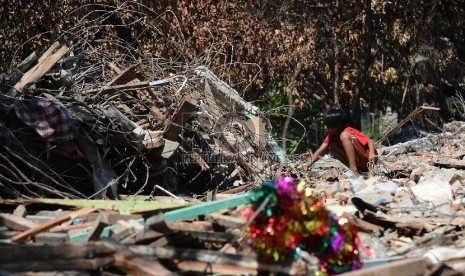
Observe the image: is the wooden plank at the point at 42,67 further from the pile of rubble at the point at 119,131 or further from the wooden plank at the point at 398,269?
the wooden plank at the point at 398,269

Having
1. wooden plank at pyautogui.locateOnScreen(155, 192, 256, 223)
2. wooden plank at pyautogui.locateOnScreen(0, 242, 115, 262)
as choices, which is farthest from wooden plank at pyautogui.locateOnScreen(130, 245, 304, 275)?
wooden plank at pyautogui.locateOnScreen(155, 192, 256, 223)

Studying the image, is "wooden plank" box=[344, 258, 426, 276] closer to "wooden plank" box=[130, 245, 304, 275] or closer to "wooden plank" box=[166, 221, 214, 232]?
"wooden plank" box=[130, 245, 304, 275]

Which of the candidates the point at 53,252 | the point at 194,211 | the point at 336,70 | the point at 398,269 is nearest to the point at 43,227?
the point at 53,252

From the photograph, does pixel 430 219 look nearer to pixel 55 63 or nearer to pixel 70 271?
pixel 70 271

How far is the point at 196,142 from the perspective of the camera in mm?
8945

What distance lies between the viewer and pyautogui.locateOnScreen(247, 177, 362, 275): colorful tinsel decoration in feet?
13.3

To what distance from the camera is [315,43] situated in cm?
1916

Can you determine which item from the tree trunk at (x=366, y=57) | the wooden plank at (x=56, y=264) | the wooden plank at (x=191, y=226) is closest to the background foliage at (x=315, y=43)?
the tree trunk at (x=366, y=57)

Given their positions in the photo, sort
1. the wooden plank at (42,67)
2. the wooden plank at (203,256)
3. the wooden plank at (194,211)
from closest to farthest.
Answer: the wooden plank at (203,256), the wooden plank at (194,211), the wooden plank at (42,67)

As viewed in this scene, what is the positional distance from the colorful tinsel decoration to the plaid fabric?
3556mm

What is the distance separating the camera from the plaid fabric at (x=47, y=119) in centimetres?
732

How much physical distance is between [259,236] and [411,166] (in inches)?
225

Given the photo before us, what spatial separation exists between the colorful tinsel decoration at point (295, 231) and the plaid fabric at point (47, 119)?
11.7ft

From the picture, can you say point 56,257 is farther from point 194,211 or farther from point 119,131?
point 119,131
